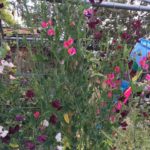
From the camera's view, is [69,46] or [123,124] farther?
[123,124]

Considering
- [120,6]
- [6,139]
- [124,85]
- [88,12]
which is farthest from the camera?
[120,6]

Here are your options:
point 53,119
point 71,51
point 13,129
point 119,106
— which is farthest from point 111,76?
point 13,129

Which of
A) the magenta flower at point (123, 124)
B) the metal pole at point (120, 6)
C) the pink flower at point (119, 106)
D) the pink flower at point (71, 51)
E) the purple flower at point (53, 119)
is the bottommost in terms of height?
the magenta flower at point (123, 124)

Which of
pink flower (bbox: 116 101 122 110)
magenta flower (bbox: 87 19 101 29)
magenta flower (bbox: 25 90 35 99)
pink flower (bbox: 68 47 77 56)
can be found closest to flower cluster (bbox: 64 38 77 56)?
pink flower (bbox: 68 47 77 56)

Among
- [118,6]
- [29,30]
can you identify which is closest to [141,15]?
[118,6]

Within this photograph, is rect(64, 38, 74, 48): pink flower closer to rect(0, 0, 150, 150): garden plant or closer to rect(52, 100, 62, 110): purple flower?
rect(0, 0, 150, 150): garden plant

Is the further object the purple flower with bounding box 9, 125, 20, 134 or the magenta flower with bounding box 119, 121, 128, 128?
the magenta flower with bounding box 119, 121, 128, 128

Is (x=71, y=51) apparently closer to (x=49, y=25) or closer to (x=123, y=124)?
(x=49, y=25)

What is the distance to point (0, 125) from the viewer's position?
205 cm

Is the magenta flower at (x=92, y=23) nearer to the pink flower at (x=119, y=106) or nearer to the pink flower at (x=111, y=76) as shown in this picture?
the pink flower at (x=111, y=76)

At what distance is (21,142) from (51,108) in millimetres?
336

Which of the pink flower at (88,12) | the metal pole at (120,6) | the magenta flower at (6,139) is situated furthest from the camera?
the metal pole at (120,6)

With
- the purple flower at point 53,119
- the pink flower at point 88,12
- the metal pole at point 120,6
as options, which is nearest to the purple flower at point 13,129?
the purple flower at point 53,119

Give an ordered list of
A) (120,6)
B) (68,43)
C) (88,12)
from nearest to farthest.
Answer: (68,43) < (88,12) < (120,6)
